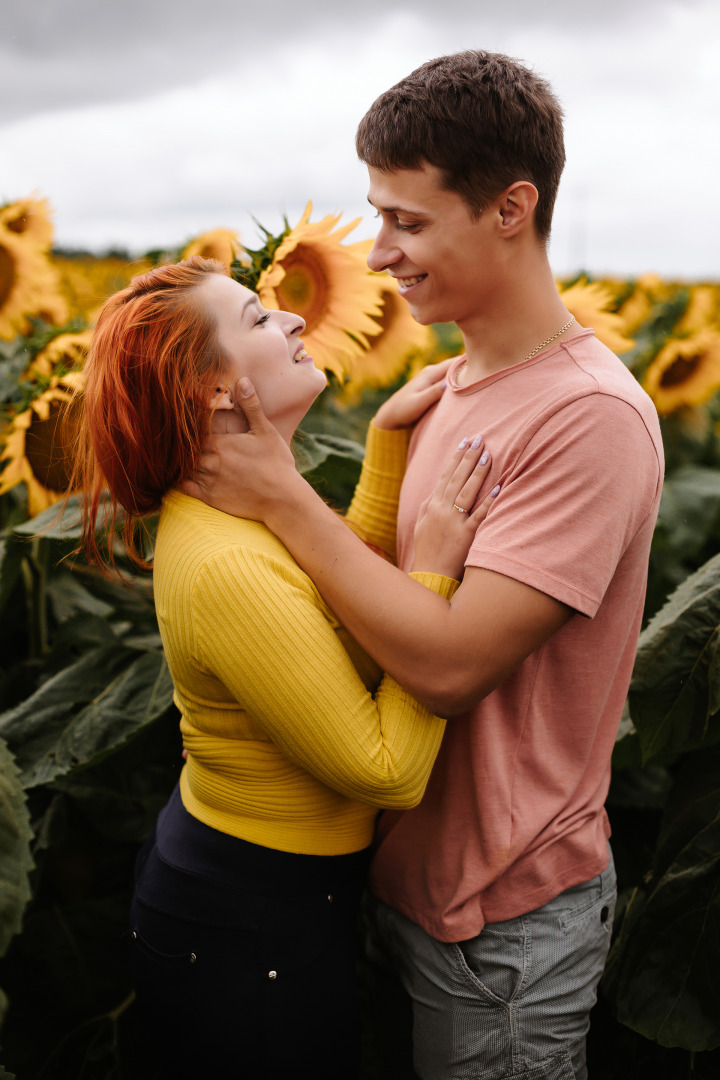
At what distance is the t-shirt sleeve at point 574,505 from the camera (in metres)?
1.43

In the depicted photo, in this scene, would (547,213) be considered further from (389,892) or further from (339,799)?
(389,892)

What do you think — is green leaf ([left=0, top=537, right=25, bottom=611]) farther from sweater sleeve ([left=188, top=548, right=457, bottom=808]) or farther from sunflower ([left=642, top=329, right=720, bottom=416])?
sunflower ([left=642, top=329, right=720, bottom=416])

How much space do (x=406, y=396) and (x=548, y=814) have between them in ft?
2.95

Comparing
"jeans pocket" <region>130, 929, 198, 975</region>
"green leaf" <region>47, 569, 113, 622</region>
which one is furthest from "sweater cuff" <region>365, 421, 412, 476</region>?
"green leaf" <region>47, 569, 113, 622</region>

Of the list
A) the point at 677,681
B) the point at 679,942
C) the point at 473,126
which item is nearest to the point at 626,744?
the point at 677,681

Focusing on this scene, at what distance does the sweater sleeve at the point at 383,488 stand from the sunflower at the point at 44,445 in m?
0.72

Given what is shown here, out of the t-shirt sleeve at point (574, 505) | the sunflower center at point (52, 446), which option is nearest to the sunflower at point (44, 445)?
the sunflower center at point (52, 446)

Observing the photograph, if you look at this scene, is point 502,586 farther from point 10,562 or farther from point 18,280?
point 18,280

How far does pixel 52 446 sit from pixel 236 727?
3.53 ft

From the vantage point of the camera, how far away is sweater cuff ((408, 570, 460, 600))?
152 centimetres

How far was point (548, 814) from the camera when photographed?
167 cm

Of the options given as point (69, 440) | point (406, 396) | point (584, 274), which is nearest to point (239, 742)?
point (406, 396)

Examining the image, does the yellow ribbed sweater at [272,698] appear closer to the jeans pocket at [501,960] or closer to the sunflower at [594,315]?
the jeans pocket at [501,960]

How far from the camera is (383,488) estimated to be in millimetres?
2115
